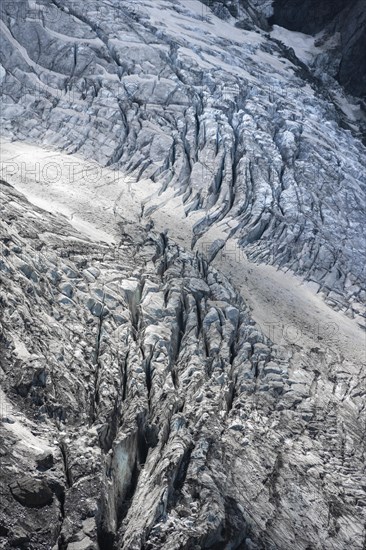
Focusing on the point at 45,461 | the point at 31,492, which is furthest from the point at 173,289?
the point at 31,492

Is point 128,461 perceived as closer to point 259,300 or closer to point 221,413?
point 221,413

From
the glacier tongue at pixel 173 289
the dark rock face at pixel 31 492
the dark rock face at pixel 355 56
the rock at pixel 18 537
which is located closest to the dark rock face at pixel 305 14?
the dark rock face at pixel 355 56

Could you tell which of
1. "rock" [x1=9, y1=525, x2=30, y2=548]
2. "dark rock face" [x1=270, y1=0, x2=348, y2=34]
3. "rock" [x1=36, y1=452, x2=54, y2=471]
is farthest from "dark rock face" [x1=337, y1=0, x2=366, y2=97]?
"rock" [x1=9, y1=525, x2=30, y2=548]

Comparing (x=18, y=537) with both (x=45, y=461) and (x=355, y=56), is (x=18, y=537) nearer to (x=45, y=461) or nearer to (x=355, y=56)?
(x=45, y=461)

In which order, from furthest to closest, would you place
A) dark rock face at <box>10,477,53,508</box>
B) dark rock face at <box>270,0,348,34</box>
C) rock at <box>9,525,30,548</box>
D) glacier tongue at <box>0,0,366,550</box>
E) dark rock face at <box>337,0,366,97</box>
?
dark rock face at <box>270,0,348,34</box>, dark rock face at <box>337,0,366,97</box>, glacier tongue at <box>0,0,366,550</box>, dark rock face at <box>10,477,53,508</box>, rock at <box>9,525,30,548</box>

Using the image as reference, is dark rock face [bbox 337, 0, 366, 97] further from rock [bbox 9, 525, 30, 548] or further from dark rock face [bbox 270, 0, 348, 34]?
rock [bbox 9, 525, 30, 548]

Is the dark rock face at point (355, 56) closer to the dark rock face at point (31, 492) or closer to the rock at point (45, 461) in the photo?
the rock at point (45, 461)
